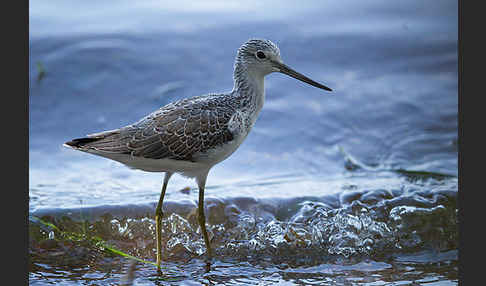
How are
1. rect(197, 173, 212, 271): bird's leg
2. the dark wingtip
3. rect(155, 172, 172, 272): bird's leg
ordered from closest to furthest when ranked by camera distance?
the dark wingtip, rect(155, 172, 172, 272): bird's leg, rect(197, 173, 212, 271): bird's leg

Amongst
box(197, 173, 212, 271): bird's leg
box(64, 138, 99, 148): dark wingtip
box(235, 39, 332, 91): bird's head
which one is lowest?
box(197, 173, 212, 271): bird's leg

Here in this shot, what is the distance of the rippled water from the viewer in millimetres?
6113

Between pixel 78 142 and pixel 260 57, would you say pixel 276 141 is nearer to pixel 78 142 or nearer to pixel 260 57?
pixel 260 57

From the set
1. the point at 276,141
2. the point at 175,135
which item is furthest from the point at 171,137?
the point at 276,141

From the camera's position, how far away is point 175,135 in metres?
5.53

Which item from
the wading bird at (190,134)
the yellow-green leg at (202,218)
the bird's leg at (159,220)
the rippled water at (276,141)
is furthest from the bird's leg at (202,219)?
the bird's leg at (159,220)

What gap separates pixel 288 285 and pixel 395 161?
12.3 feet

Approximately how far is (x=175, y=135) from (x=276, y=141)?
3.43 metres

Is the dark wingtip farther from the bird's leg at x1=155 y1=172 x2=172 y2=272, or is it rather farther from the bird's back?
the bird's leg at x1=155 y1=172 x2=172 y2=272

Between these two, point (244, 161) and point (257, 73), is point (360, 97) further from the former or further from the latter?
point (257, 73)

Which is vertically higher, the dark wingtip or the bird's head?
the bird's head

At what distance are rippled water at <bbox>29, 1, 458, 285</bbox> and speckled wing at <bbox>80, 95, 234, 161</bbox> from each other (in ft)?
3.69

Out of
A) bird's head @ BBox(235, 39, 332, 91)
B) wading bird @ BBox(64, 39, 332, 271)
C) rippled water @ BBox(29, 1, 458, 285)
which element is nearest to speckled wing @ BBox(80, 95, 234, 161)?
wading bird @ BBox(64, 39, 332, 271)

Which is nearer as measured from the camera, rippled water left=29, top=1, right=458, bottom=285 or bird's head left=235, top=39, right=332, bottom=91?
bird's head left=235, top=39, right=332, bottom=91
